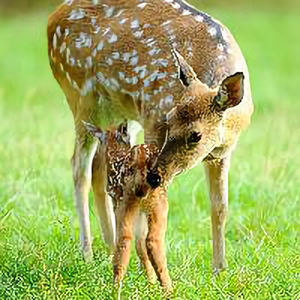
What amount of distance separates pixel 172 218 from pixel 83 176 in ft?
2.87

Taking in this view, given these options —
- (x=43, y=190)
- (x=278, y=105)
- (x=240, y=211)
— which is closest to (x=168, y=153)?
(x=240, y=211)

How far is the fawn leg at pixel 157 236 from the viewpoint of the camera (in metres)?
4.34

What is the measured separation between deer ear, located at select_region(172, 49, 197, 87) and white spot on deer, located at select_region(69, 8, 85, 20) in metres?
0.99

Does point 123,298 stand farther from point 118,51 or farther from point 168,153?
point 118,51

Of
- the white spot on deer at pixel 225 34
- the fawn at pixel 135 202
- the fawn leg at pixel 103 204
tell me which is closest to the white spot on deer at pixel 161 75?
the white spot on deer at pixel 225 34

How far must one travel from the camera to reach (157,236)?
4352 millimetres

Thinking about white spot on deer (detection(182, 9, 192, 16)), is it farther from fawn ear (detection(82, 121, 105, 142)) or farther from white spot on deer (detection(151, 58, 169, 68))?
fawn ear (detection(82, 121, 105, 142))

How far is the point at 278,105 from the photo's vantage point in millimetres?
11109

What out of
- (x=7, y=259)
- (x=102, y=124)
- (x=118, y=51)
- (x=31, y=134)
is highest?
(x=118, y=51)

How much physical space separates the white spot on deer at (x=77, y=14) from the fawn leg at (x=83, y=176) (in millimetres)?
658

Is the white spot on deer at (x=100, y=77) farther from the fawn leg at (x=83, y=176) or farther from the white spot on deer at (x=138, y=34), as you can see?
the fawn leg at (x=83, y=176)

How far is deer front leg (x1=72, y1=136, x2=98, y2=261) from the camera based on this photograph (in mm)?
5582

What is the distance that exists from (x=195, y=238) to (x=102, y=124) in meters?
1.08

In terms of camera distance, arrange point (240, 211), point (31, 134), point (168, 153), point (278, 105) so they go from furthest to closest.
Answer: point (278, 105) < point (31, 134) < point (240, 211) < point (168, 153)
